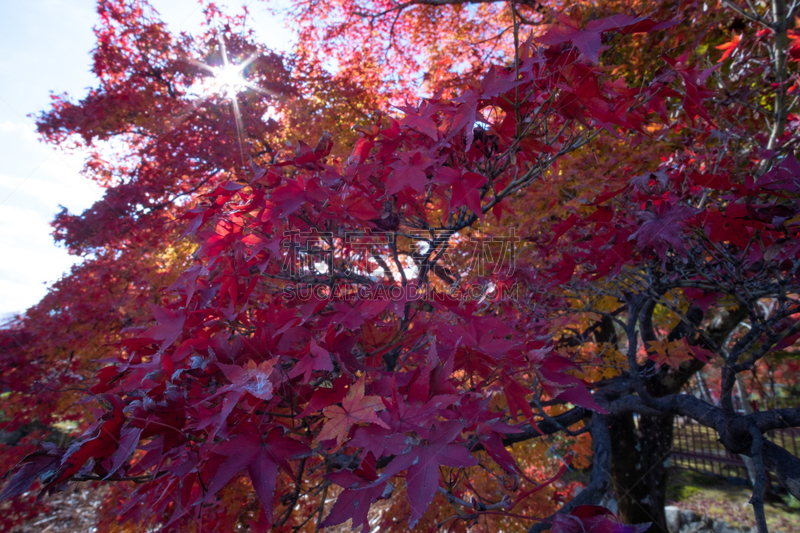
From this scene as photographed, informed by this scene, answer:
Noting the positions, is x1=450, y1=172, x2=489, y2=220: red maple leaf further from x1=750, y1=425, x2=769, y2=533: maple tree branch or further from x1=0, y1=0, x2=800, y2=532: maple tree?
x1=750, y1=425, x2=769, y2=533: maple tree branch

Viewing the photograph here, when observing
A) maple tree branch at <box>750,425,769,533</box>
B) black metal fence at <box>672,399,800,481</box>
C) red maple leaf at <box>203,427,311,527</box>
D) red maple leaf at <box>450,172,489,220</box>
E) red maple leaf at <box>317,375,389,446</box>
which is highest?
red maple leaf at <box>450,172,489,220</box>

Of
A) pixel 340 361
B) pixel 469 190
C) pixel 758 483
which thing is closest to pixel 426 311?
pixel 469 190

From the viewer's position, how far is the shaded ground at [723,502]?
6.72 meters

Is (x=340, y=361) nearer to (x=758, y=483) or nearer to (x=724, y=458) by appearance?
(x=758, y=483)

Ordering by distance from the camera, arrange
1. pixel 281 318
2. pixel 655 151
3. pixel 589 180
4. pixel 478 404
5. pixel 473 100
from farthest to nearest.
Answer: pixel 655 151, pixel 589 180, pixel 281 318, pixel 473 100, pixel 478 404

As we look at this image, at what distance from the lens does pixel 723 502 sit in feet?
25.6

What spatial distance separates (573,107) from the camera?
3.86 feet

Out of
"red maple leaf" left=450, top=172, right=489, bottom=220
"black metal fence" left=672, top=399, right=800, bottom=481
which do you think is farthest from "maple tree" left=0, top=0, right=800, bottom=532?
"black metal fence" left=672, top=399, right=800, bottom=481

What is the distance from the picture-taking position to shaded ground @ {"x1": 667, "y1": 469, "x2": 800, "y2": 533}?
6.72 m

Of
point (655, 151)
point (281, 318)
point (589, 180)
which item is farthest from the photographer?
point (655, 151)

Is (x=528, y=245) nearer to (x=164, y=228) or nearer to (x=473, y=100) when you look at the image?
(x=473, y=100)

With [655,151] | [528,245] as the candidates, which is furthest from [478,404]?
[655,151]

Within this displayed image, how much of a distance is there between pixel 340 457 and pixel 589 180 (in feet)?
10.8

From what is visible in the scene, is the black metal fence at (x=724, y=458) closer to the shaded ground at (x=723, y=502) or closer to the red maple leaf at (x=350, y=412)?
the shaded ground at (x=723, y=502)
